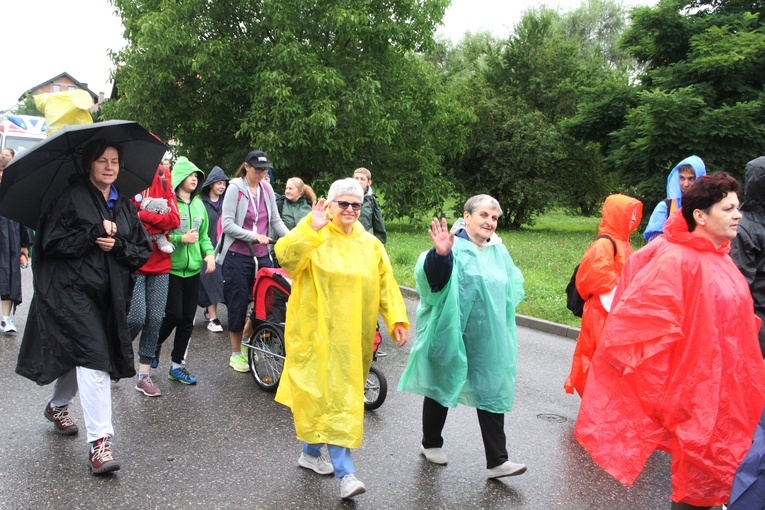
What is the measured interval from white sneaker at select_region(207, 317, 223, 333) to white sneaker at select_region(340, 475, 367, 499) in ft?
16.2

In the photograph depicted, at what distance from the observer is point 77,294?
438 cm

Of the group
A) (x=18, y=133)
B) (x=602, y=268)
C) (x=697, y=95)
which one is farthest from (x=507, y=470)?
(x=18, y=133)

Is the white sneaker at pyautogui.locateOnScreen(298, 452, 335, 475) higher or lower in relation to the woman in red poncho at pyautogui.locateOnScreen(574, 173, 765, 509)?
lower

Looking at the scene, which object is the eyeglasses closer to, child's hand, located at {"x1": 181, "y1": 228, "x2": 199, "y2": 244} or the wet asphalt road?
the wet asphalt road

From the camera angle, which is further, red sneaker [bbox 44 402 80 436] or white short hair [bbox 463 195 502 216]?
red sneaker [bbox 44 402 80 436]

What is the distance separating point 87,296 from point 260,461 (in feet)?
4.87

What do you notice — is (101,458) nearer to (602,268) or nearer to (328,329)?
(328,329)

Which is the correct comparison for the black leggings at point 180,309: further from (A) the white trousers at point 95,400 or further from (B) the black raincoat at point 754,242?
(B) the black raincoat at point 754,242

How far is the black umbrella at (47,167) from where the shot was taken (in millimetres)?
4320

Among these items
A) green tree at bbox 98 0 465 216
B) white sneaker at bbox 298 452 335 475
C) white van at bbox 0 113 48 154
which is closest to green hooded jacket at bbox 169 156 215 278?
white sneaker at bbox 298 452 335 475

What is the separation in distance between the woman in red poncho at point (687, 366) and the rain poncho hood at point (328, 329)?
1.28 m

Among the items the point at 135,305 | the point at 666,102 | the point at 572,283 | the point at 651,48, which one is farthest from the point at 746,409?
the point at 651,48

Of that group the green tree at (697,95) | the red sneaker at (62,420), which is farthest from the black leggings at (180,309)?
the green tree at (697,95)

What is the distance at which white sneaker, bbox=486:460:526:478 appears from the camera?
4.40 m
